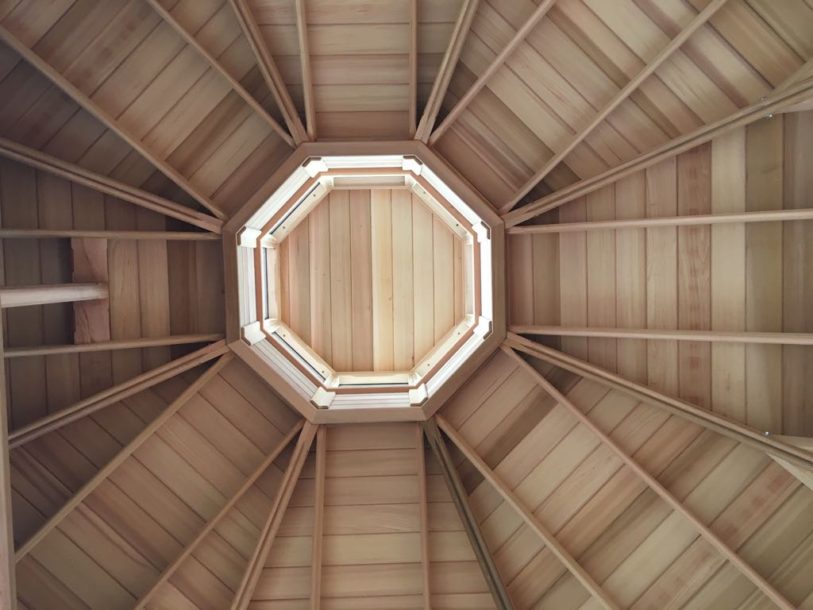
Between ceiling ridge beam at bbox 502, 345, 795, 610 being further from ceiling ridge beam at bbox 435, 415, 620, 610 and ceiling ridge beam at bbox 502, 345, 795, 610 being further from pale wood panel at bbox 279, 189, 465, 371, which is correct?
pale wood panel at bbox 279, 189, 465, 371

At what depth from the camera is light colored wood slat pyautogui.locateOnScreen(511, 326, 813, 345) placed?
16.0 feet

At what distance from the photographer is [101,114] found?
497 cm

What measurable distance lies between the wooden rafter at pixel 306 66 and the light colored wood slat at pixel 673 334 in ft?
8.85

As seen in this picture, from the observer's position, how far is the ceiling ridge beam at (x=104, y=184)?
4887 mm

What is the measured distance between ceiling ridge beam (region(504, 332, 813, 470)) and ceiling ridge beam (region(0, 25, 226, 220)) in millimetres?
3218

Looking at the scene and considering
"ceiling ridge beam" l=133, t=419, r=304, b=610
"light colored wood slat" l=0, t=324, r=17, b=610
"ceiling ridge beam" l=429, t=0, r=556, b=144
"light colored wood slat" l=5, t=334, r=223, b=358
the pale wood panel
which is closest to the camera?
"light colored wood slat" l=0, t=324, r=17, b=610

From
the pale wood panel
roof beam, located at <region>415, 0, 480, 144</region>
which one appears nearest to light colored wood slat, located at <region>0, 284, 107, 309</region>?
the pale wood panel

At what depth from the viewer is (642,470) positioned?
204 inches

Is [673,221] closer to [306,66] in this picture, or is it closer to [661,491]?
[661,491]

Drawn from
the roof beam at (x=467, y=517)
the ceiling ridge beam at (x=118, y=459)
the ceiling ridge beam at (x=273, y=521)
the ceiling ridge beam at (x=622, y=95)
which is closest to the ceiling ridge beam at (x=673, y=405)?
the roof beam at (x=467, y=517)

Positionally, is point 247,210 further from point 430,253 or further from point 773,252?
point 773,252

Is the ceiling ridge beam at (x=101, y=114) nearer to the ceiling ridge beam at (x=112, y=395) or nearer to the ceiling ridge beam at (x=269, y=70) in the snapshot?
the ceiling ridge beam at (x=269, y=70)

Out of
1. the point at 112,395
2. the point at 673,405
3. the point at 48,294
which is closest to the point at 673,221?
the point at 673,405

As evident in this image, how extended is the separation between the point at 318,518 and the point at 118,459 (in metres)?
1.88
